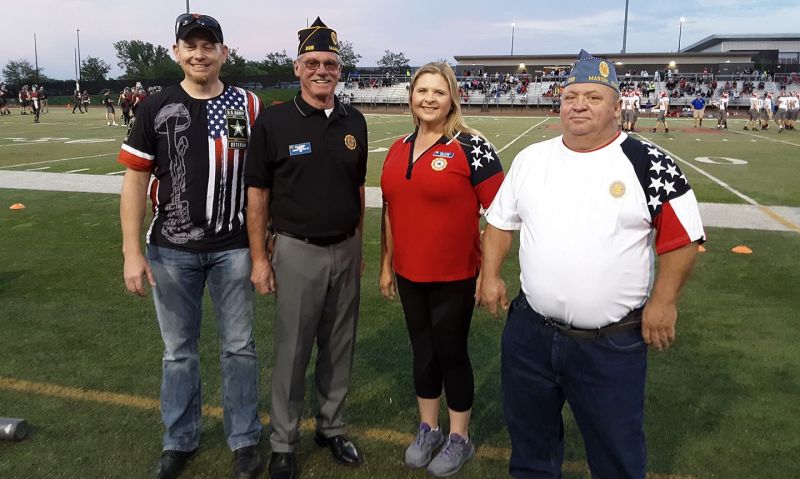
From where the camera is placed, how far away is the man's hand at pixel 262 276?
2.78m

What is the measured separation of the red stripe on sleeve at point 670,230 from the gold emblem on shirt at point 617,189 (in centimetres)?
14

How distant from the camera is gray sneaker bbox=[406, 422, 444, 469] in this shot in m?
2.93

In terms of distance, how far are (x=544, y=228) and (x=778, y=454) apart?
196 cm

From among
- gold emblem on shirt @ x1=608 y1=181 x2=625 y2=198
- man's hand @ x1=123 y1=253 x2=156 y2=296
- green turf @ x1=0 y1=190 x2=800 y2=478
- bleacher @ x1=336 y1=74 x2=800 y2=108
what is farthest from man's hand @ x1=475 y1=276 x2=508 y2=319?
bleacher @ x1=336 y1=74 x2=800 y2=108

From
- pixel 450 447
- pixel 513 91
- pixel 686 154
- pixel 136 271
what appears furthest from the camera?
pixel 513 91

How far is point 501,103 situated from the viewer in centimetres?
5266

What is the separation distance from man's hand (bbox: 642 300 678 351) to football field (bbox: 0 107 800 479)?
3.71 ft

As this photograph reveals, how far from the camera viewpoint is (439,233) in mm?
2734

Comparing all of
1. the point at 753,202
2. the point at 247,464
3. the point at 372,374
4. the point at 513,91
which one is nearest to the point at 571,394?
the point at 247,464

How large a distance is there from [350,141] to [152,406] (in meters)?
2.02

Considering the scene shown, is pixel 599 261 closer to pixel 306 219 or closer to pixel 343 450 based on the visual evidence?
pixel 306 219

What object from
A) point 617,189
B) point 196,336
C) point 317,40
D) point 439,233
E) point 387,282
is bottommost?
point 196,336

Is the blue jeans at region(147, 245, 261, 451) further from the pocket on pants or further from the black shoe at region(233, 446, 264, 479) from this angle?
the pocket on pants

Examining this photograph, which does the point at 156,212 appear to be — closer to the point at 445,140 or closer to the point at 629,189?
the point at 445,140
